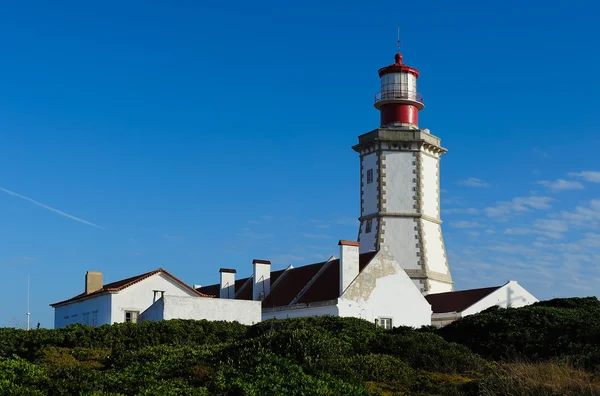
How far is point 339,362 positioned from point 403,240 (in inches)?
952

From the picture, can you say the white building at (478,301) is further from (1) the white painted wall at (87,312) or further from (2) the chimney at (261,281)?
(1) the white painted wall at (87,312)

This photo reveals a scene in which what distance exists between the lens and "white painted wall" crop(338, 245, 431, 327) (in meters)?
30.5

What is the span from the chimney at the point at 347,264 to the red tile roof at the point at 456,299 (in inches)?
226

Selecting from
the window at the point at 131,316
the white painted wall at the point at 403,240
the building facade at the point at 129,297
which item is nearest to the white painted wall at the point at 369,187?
the white painted wall at the point at 403,240

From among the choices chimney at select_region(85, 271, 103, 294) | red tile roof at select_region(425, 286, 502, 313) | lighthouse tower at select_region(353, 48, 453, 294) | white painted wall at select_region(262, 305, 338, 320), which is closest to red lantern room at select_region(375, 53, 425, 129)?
lighthouse tower at select_region(353, 48, 453, 294)

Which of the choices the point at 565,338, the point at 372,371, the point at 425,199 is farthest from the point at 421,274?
the point at 372,371

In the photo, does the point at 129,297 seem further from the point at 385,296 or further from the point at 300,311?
the point at 385,296

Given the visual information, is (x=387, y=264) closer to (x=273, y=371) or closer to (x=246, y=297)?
(x=246, y=297)

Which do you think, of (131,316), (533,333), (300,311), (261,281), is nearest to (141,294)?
(131,316)

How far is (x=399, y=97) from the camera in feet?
133

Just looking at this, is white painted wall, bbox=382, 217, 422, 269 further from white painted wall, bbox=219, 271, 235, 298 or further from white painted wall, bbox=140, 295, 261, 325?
white painted wall, bbox=140, 295, 261, 325

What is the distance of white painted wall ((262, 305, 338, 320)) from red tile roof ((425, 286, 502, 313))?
258 inches

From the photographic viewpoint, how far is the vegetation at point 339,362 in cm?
1280

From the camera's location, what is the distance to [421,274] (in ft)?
125
